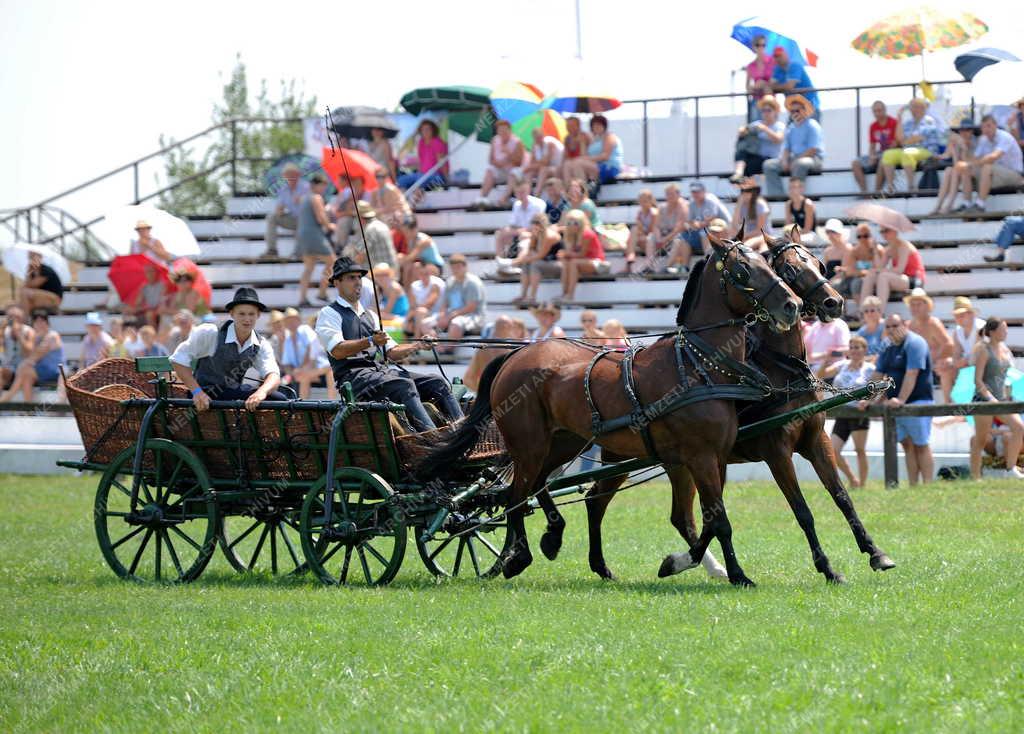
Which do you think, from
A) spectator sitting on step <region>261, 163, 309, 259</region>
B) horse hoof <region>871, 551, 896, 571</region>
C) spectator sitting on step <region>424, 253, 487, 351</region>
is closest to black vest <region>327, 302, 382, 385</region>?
horse hoof <region>871, 551, 896, 571</region>

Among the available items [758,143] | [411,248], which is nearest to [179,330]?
[411,248]

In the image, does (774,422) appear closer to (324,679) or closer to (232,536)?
(324,679)

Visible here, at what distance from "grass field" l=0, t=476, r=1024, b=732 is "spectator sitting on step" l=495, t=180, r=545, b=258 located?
1090 centimetres

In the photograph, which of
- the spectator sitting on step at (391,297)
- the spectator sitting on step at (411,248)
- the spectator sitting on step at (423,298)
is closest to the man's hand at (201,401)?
the spectator sitting on step at (391,297)

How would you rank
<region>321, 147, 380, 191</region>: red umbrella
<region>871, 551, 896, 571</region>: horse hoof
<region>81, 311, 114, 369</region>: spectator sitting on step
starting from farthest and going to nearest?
<region>321, 147, 380, 191</region>: red umbrella → <region>81, 311, 114, 369</region>: spectator sitting on step → <region>871, 551, 896, 571</region>: horse hoof

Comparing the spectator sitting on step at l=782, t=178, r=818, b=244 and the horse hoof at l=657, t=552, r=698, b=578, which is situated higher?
the spectator sitting on step at l=782, t=178, r=818, b=244

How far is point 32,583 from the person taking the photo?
10.4 m

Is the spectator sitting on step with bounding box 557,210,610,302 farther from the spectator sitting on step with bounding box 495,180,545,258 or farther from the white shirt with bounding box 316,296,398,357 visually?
the white shirt with bounding box 316,296,398,357

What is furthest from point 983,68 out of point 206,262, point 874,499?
point 206,262

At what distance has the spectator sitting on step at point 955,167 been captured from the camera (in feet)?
64.1

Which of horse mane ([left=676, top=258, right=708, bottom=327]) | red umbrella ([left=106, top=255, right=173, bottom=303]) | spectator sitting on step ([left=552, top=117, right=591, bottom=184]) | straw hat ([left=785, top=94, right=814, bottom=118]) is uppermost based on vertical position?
straw hat ([left=785, top=94, right=814, bottom=118])

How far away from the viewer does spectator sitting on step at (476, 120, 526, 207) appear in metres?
22.7

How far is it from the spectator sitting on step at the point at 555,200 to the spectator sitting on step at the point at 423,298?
2.21 meters

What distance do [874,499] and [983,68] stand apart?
9244mm
